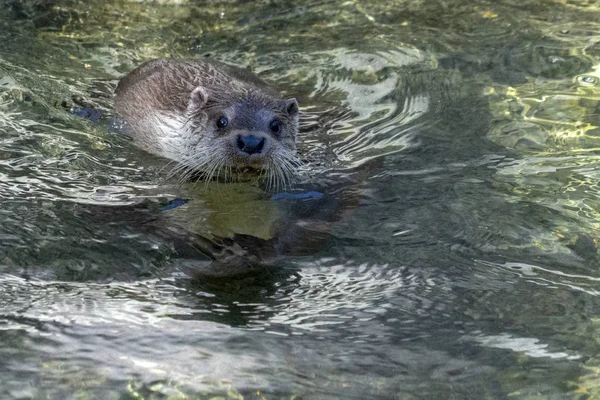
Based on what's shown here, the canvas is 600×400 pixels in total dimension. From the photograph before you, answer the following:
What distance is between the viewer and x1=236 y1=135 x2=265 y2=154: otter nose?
3979mm

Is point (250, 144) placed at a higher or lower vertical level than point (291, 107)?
lower

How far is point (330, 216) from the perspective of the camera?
12.4ft

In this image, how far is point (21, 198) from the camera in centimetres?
358

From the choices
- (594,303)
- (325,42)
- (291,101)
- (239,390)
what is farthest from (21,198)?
(325,42)

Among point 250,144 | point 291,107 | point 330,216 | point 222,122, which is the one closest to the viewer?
point 330,216

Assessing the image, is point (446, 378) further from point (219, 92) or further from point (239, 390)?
point (219, 92)

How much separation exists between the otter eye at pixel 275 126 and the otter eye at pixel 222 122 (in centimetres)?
22

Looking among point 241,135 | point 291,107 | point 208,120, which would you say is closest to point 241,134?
point 241,135

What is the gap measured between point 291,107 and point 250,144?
54cm

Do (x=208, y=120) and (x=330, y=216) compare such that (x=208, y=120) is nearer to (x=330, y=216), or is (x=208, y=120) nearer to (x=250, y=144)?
(x=250, y=144)

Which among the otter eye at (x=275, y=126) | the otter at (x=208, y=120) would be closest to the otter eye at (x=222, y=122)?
the otter at (x=208, y=120)

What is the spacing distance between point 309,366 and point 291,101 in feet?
7.28

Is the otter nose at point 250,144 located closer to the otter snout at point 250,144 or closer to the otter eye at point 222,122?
the otter snout at point 250,144

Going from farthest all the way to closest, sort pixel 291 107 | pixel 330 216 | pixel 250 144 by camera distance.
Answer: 1. pixel 291 107
2. pixel 250 144
3. pixel 330 216
